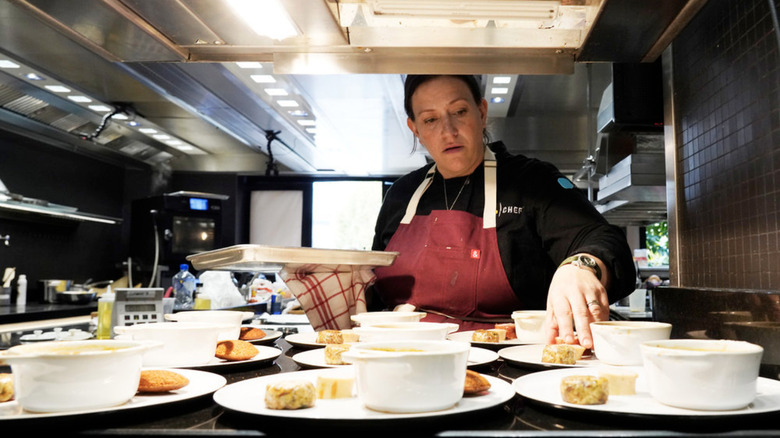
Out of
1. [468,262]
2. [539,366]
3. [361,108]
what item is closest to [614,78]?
[468,262]

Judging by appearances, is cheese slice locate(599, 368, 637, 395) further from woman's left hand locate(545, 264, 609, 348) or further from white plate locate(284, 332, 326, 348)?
white plate locate(284, 332, 326, 348)

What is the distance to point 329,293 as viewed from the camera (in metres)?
1.76

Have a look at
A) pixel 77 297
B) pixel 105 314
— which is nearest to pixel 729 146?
pixel 105 314

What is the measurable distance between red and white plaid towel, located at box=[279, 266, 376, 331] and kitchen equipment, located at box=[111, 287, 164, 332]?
74 centimetres

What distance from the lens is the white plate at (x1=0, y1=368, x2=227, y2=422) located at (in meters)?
0.67

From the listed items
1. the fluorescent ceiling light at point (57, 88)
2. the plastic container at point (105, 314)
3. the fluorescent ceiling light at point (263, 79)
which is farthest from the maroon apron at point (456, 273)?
the fluorescent ceiling light at point (57, 88)

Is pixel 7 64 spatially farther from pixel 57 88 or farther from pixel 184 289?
pixel 184 289

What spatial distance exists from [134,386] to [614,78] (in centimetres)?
229

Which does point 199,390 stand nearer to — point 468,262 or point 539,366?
point 539,366

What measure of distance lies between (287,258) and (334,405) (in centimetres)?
69

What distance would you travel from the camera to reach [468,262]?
1915mm

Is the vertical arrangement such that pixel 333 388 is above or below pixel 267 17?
below

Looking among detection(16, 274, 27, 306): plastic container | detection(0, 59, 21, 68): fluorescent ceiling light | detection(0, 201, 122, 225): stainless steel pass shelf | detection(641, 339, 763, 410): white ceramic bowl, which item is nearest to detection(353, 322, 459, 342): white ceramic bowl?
detection(641, 339, 763, 410): white ceramic bowl

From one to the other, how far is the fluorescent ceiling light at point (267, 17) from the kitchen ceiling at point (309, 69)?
0.02 meters
